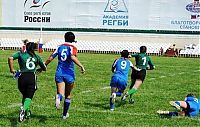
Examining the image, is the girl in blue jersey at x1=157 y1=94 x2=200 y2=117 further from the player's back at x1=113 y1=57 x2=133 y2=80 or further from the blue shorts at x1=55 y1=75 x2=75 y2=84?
the blue shorts at x1=55 y1=75 x2=75 y2=84

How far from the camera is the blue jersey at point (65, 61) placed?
10.7 meters

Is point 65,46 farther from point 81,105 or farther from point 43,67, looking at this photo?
point 81,105

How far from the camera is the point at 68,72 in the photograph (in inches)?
425

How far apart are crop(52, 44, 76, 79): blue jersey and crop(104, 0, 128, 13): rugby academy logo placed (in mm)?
39761

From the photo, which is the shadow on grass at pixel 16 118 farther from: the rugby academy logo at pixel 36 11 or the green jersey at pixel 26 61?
the rugby academy logo at pixel 36 11

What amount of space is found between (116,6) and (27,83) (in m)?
40.5

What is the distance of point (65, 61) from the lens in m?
10.8

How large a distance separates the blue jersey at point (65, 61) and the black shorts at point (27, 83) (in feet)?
1.87

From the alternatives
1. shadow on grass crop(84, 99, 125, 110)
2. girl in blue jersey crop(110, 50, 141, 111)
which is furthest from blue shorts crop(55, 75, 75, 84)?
shadow on grass crop(84, 99, 125, 110)

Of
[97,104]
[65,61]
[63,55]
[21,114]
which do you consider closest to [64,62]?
[65,61]

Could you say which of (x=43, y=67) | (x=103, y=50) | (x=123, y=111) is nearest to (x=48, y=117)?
(x=43, y=67)

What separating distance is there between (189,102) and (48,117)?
125 inches

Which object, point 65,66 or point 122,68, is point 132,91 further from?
point 65,66

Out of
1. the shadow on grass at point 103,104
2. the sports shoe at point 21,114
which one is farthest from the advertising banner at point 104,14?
the sports shoe at point 21,114
